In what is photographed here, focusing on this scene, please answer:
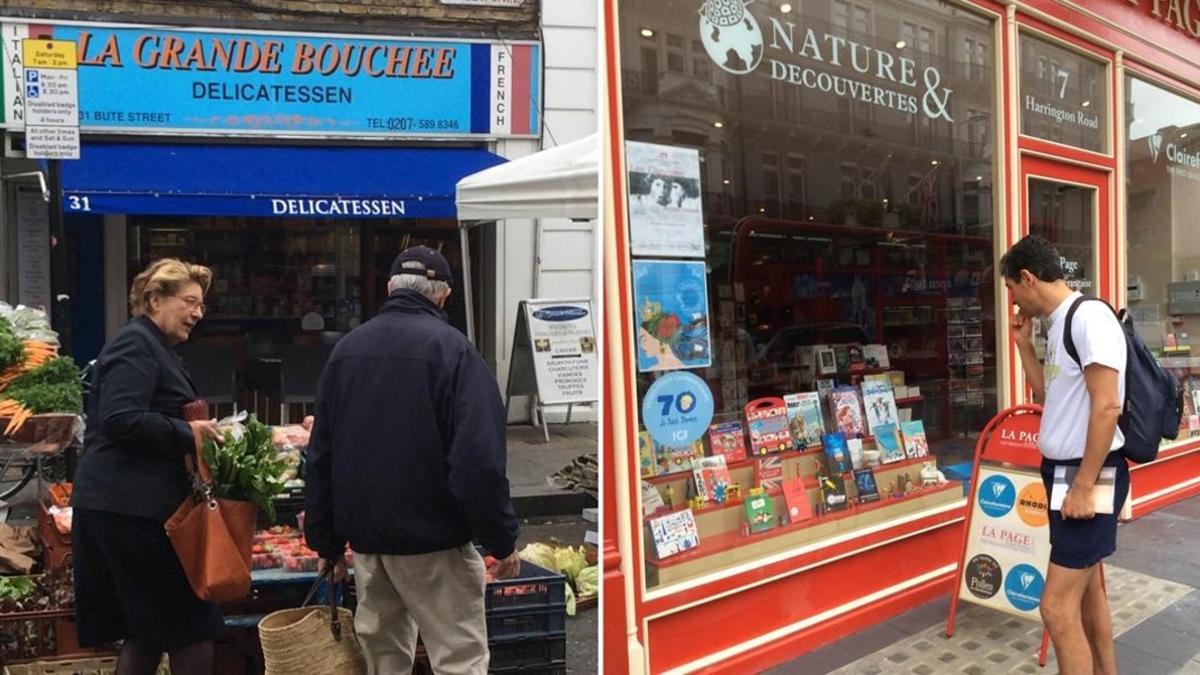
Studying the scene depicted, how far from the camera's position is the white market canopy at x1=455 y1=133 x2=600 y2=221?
6020mm

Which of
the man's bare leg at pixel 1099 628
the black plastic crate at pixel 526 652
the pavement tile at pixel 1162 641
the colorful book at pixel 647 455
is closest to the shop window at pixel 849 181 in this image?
the colorful book at pixel 647 455

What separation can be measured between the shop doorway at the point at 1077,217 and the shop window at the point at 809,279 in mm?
707

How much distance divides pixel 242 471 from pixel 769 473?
8.57 ft

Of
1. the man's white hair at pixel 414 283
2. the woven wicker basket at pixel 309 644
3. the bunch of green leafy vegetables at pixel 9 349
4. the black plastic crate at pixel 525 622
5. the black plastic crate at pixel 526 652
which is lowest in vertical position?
the black plastic crate at pixel 526 652

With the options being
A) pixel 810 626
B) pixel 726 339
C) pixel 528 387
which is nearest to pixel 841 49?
pixel 726 339

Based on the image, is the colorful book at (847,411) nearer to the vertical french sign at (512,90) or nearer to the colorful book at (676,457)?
the colorful book at (676,457)

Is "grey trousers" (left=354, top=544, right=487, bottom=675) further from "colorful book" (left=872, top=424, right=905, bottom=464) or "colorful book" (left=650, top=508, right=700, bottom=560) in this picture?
"colorful book" (left=872, top=424, right=905, bottom=464)

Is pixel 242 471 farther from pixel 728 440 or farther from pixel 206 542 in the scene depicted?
pixel 728 440

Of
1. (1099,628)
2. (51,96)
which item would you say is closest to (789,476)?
(1099,628)

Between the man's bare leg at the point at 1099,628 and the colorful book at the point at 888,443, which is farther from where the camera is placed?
the colorful book at the point at 888,443

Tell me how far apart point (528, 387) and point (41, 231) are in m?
5.28

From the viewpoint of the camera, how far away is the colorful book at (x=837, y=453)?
5.22 metres

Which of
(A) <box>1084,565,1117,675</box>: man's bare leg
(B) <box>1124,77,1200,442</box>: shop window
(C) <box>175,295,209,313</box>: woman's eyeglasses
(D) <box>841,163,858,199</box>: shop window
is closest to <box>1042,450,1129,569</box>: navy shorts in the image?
(A) <box>1084,565,1117,675</box>: man's bare leg

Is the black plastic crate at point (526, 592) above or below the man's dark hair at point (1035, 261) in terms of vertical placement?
below
